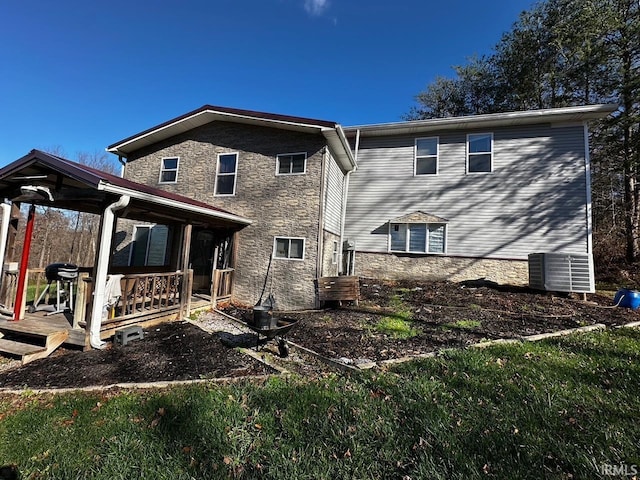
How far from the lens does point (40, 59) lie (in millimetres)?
10492

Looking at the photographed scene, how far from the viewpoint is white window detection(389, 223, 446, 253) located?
11.2 metres

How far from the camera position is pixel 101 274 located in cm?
508

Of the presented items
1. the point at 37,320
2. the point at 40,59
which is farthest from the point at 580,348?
the point at 40,59

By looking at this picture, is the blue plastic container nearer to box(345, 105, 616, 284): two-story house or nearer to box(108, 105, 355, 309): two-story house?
box(345, 105, 616, 284): two-story house

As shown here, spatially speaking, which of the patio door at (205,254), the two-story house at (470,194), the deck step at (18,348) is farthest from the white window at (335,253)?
the deck step at (18,348)

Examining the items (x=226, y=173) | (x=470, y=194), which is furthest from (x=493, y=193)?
(x=226, y=173)

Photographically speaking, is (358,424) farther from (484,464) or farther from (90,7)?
(90,7)

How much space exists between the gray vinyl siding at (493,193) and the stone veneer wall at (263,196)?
3.84 meters

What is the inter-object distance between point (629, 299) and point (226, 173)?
40.1ft

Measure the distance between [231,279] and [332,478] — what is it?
784 cm

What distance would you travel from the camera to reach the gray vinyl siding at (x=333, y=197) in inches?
368

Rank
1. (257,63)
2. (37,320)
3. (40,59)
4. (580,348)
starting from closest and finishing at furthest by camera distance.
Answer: (580,348) → (37,320) → (40,59) → (257,63)

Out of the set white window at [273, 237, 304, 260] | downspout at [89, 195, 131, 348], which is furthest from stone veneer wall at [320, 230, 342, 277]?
downspout at [89, 195, 131, 348]

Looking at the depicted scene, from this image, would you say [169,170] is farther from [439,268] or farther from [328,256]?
[439,268]
